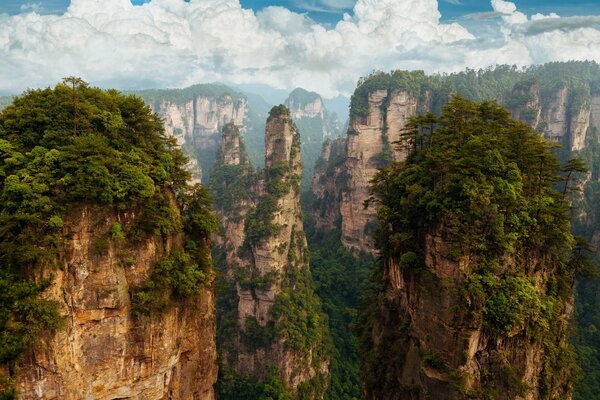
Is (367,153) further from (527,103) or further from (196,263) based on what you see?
(196,263)

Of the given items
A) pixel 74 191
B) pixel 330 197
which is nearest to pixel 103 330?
pixel 74 191

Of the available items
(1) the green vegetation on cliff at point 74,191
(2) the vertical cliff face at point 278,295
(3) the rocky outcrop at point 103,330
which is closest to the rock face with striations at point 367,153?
(2) the vertical cliff face at point 278,295

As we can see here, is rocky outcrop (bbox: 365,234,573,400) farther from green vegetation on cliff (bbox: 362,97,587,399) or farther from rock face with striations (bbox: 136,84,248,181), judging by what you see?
rock face with striations (bbox: 136,84,248,181)

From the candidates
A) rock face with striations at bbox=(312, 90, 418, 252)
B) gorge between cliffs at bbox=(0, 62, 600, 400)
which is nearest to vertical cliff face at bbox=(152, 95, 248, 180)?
rock face with striations at bbox=(312, 90, 418, 252)

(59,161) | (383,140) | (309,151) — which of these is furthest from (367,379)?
(309,151)

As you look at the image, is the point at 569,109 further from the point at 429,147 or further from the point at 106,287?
the point at 106,287
